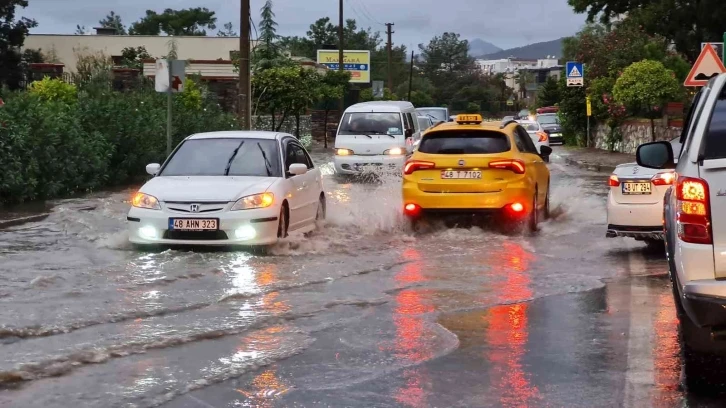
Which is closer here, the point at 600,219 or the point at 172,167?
the point at 172,167

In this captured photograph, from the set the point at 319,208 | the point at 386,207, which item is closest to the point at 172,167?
the point at 319,208

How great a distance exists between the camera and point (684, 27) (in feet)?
132

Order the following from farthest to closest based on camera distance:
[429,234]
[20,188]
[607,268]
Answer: [20,188] < [429,234] < [607,268]

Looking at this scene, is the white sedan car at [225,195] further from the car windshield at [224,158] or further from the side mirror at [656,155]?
the side mirror at [656,155]

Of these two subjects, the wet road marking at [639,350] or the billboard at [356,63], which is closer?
the wet road marking at [639,350]

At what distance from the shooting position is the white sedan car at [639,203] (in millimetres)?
11672

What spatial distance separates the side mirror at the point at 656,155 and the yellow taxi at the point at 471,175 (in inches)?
247

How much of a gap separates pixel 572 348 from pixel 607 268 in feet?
13.8

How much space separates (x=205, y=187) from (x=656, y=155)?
6049 millimetres

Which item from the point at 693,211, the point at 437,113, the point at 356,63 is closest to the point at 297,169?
the point at 693,211

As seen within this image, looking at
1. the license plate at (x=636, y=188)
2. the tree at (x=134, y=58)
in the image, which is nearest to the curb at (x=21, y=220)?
the license plate at (x=636, y=188)

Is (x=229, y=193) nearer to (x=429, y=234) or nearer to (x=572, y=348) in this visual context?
(x=429, y=234)

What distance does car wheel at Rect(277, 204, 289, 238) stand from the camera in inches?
493

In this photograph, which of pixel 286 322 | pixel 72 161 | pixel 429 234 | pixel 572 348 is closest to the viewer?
pixel 572 348
